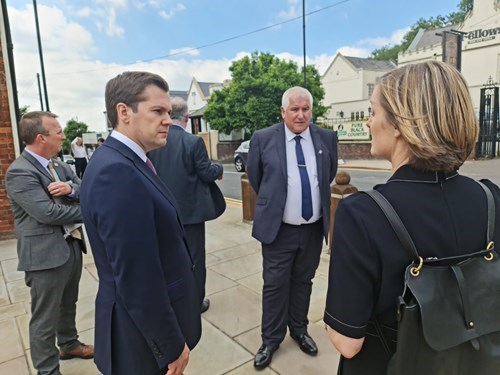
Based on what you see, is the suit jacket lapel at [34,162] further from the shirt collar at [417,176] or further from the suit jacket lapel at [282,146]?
the shirt collar at [417,176]

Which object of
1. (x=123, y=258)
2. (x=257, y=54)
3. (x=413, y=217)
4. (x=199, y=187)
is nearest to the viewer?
(x=413, y=217)

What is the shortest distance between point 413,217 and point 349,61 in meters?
41.9

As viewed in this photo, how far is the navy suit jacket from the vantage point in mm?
1289

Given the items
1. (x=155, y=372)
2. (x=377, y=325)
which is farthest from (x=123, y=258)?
(x=377, y=325)

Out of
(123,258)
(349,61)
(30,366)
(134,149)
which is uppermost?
(349,61)

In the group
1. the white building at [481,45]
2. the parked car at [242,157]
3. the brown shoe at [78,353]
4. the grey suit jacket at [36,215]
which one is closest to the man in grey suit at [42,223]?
the grey suit jacket at [36,215]

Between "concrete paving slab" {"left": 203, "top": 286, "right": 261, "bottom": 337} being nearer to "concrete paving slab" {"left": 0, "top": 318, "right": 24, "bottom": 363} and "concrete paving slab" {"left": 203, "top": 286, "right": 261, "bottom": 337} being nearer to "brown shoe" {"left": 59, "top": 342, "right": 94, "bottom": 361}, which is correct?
"brown shoe" {"left": 59, "top": 342, "right": 94, "bottom": 361}

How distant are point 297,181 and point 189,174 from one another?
3.24 feet

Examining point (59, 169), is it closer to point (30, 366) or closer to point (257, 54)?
point (30, 366)

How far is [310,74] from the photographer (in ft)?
86.2

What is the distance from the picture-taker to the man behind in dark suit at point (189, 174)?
2986mm

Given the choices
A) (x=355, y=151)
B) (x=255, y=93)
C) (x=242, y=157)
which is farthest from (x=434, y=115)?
(x=255, y=93)

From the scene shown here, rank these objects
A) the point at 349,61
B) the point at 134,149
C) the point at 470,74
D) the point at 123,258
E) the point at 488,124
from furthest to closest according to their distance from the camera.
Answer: the point at 349,61 → the point at 470,74 → the point at 488,124 → the point at 134,149 → the point at 123,258

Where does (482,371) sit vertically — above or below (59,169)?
below
